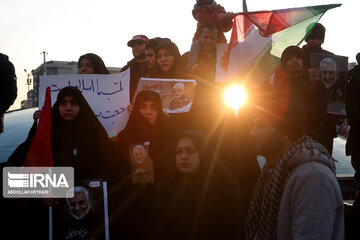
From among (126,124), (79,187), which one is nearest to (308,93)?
(126,124)

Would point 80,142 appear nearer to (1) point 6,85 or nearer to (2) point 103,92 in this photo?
(2) point 103,92

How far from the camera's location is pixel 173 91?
4.44m

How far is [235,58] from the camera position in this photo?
16.7ft

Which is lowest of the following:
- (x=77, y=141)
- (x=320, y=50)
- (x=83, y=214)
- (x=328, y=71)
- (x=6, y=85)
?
(x=83, y=214)

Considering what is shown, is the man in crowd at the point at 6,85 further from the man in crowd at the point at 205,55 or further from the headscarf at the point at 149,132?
the man in crowd at the point at 205,55

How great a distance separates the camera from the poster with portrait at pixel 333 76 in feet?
16.6

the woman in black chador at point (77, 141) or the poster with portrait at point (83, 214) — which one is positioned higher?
the woman in black chador at point (77, 141)

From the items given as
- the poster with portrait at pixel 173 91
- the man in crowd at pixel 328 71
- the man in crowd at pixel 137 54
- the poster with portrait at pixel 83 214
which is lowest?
the poster with portrait at pixel 83 214

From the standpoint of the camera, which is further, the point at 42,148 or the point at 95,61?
the point at 95,61

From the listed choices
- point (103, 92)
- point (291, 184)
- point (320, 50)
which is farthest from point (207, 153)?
point (320, 50)

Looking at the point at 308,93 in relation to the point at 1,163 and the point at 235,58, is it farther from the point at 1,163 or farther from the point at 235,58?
the point at 1,163

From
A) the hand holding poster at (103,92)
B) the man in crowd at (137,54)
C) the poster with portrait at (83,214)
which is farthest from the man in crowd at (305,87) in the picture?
the poster with portrait at (83,214)

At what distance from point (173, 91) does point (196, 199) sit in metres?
1.51

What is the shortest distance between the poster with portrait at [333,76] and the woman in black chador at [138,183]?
208 cm
